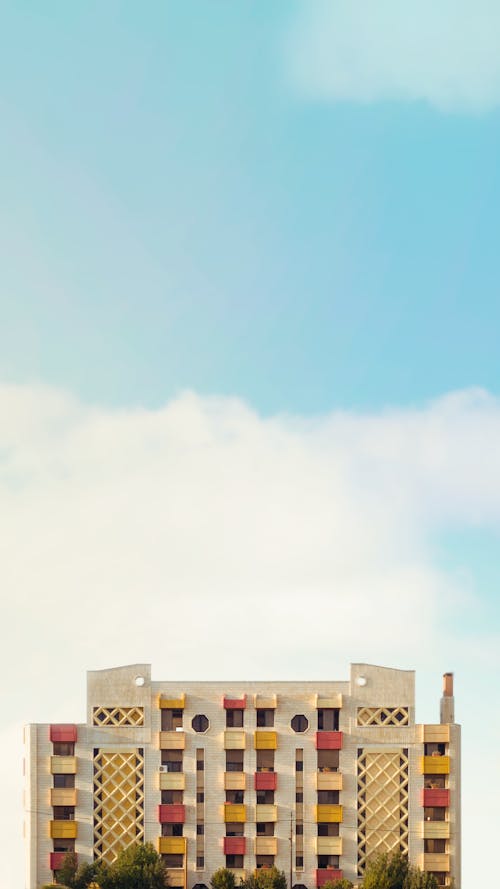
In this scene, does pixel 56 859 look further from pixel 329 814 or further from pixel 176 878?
pixel 329 814

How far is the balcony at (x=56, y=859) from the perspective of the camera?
306 feet

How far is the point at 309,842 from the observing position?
93.4 metres

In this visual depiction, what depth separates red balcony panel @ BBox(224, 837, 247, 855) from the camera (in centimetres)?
9300

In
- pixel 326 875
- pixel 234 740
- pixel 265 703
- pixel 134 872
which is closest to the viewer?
pixel 134 872

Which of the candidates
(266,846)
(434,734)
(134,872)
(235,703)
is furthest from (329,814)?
(134,872)

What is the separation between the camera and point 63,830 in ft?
308

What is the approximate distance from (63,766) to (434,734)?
2844cm

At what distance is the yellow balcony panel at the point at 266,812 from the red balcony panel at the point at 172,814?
18.4 feet

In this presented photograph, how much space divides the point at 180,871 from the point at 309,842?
995 cm

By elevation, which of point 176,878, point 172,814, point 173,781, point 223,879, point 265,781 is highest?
point 265,781

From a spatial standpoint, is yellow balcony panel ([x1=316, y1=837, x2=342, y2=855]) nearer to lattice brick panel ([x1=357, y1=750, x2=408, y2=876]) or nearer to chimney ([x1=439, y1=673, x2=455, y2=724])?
lattice brick panel ([x1=357, y1=750, x2=408, y2=876])

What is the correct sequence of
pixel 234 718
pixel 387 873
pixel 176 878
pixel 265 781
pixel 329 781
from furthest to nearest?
1. pixel 234 718
2. pixel 265 781
3. pixel 329 781
4. pixel 176 878
5. pixel 387 873

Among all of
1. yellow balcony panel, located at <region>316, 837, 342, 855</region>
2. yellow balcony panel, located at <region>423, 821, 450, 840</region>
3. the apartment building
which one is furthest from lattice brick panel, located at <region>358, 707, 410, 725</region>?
yellow balcony panel, located at <region>316, 837, 342, 855</region>

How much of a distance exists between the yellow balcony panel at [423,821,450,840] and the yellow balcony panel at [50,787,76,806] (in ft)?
87.9
